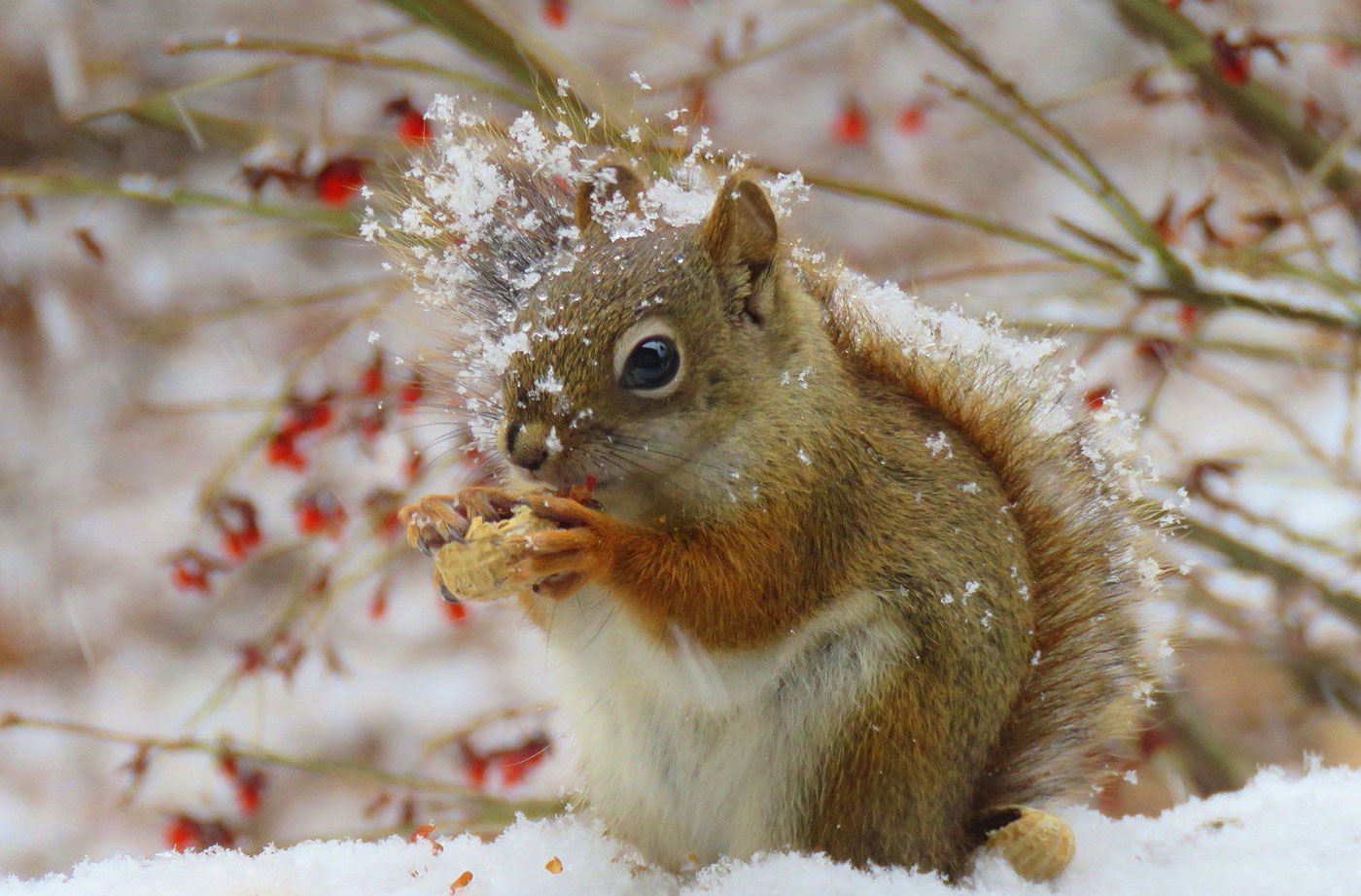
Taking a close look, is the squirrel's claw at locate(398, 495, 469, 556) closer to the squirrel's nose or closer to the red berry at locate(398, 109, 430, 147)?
the squirrel's nose

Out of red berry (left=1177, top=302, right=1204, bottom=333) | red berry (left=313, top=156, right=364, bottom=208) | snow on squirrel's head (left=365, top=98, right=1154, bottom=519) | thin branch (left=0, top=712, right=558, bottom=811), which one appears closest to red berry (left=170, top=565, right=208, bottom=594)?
thin branch (left=0, top=712, right=558, bottom=811)

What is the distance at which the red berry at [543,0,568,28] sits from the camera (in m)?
1.97

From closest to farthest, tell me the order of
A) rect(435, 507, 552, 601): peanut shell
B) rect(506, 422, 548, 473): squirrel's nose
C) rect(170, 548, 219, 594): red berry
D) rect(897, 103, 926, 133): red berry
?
rect(435, 507, 552, 601): peanut shell
rect(506, 422, 548, 473): squirrel's nose
rect(170, 548, 219, 594): red berry
rect(897, 103, 926, 133): red berry

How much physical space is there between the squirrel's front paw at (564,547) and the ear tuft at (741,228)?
11.5 inches

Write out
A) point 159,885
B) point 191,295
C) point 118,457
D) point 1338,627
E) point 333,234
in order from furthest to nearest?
point 118,457
point 191,295
point 1338,627
point 333,234
point 159,885

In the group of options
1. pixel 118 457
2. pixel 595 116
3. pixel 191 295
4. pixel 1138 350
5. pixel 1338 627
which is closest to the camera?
pixel 595 116

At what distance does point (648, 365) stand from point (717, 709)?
308mm

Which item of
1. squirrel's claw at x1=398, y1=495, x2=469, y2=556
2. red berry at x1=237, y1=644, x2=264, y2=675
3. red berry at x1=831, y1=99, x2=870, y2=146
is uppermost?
red berry at x1=831, y1=99, x2=870, y2=146

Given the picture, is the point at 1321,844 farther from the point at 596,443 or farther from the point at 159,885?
the point at 159,885

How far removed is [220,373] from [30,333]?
552 millimetres

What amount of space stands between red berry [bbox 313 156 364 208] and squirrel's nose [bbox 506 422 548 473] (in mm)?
817

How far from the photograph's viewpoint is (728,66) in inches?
71.4

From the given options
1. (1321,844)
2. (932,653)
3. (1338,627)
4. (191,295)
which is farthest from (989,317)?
(191,295)

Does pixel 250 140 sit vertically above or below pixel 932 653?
above
